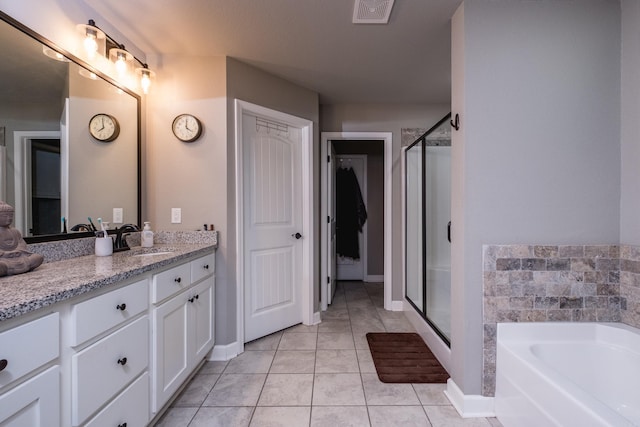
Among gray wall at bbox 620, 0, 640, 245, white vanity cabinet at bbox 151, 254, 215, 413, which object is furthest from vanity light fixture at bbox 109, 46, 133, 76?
gray wall at bbox 620, 0, 640, 245

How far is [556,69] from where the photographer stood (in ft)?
5.10

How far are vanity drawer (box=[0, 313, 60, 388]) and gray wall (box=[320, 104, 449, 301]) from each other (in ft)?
9.15

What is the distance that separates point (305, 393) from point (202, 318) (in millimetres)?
832

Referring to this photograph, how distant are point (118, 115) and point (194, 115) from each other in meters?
0.49

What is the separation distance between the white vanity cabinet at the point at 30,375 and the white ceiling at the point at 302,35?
1761 millimetres

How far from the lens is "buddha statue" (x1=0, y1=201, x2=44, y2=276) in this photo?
104cm

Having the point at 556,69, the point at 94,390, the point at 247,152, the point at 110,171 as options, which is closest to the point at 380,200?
the point at 247,152

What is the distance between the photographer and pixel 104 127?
5.77 ft

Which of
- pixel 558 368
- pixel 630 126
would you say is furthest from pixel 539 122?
pixel 558 368

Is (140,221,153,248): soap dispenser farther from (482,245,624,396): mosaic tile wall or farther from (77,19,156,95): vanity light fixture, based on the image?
(482,245,624,396): mosaic tile wall

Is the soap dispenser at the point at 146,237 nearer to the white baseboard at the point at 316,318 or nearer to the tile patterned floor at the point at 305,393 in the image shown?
the tile patterned floor at the point at 305,393

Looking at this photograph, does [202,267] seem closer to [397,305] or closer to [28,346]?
[28,346]

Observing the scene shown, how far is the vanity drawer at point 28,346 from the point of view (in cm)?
72

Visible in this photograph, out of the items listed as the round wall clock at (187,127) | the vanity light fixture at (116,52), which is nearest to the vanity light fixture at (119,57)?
the vanity light fixture at (116,52)
